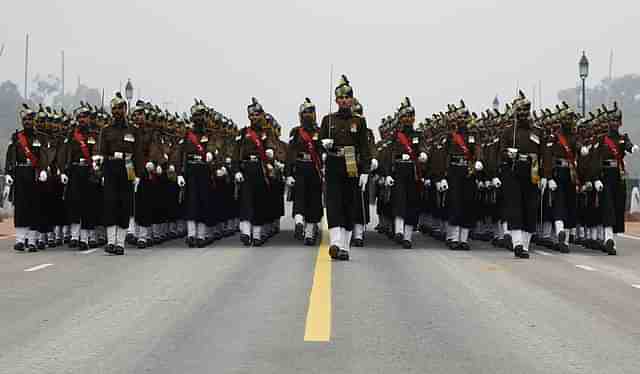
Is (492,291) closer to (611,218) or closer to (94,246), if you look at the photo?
(611,218)

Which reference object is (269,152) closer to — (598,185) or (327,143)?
A: (327,143)

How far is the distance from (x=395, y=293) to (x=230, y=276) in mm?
2604

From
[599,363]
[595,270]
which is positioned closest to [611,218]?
[595,270]

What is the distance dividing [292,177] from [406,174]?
6.94ft

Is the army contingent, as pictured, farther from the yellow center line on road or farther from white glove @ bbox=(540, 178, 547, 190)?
the yellow center line on road

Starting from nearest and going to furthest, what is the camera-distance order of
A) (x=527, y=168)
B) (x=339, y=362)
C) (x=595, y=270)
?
(x=339, y=362) < (x=595, y=270) < (x=527, y=168)

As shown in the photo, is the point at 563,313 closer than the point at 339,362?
No

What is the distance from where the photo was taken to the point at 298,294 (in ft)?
36.4

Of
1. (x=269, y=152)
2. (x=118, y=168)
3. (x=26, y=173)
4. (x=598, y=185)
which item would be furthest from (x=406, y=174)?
(x=26, y=173)

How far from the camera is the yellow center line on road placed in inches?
336

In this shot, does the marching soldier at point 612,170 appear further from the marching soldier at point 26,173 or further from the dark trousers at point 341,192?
the marching soldier at point 26,173

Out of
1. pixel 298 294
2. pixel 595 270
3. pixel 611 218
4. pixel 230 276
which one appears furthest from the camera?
pixel 611 218

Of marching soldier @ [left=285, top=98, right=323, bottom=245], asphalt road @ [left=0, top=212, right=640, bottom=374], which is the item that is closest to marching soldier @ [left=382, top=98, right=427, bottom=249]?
marching soldier @ [left=285, top=98, right=323, bottom=245]

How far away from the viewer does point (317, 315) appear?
9.52m
